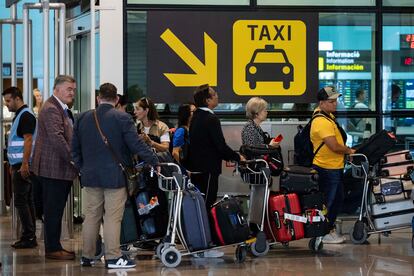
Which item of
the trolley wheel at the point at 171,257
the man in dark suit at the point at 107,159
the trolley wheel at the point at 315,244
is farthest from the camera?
the trolley wheel at the point at 315,244

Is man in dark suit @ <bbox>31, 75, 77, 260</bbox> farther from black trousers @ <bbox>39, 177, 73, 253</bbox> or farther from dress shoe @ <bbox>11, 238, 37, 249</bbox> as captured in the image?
dress shoe @ <bbox>11, 238, 37, 249</bbox>

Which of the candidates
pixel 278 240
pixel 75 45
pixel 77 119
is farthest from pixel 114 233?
pixel 75 45

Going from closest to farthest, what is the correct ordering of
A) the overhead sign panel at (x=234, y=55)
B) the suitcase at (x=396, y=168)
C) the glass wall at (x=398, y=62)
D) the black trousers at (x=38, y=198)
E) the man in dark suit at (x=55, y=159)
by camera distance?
the man in dark suit at (x=55, y=159) → the suitcase at (x=396, y=168) → the black trousers at (x=38, y=198) → the overhead sign panel at (x=234, y=55) → the glass wall at (x=398, y=62)

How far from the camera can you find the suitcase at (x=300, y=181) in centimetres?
1009

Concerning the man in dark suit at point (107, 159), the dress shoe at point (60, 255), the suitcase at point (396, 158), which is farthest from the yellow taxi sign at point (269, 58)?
the dress shoe at point (60, 255)

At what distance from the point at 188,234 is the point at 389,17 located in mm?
4967

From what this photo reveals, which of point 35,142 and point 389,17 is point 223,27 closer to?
point 389,17

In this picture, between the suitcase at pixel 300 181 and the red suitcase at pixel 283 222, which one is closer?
the red suitcase at pixel 283 222

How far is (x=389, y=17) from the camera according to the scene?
12.7 metres

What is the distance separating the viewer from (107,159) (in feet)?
29.6

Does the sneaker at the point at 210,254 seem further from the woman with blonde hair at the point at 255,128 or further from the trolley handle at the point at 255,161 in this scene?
the woman with blonde hair at the point at 255,128

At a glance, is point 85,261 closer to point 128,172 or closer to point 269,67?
point 128,172

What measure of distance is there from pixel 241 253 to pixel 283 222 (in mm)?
597

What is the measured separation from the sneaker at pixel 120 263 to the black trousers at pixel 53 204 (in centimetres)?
83
